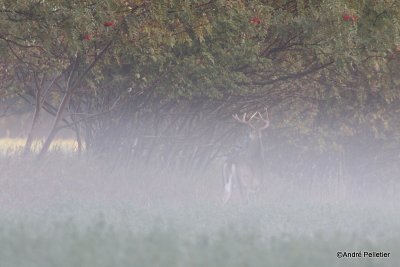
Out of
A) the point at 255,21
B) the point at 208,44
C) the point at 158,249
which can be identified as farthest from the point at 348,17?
the point at 158,249

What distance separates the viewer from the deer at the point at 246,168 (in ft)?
82.0

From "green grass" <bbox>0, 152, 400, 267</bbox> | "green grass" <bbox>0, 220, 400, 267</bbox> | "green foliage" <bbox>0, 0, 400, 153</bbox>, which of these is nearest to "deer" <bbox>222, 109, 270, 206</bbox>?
"green grass" <bbox>0, 152, 400, 267</bbox>

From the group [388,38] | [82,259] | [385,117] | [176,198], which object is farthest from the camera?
[385,117]

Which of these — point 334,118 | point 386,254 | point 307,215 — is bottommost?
point 386,254

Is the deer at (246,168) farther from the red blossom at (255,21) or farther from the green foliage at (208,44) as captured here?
the red blossom at (255,21)

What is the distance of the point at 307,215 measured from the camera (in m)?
19.0

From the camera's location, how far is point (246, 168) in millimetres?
25531

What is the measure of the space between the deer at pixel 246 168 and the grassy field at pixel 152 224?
2.08 ft

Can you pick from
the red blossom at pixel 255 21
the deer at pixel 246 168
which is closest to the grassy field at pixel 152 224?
the deer at pixel 246 168

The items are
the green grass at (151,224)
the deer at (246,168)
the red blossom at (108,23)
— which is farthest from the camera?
the deer at (246,168)

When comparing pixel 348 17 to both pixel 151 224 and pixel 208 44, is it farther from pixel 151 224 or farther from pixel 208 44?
pixel 151 224

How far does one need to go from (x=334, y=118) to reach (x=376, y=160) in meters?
7.13

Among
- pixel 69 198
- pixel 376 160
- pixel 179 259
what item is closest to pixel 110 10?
pixel 69 198

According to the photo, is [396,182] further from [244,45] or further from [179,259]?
[179,259]
